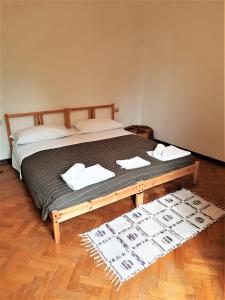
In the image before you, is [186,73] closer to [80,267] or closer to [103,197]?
[103,197]

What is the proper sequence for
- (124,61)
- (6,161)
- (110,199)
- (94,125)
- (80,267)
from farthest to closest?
1. (124,61)
2. (94,125)
3. (6,161)
4. (110,199)
5. (80,267)

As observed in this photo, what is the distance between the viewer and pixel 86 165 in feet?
7.67

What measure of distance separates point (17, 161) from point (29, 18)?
193 centimetres

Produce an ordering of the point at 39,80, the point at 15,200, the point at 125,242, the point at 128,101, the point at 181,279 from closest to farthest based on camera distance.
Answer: the point at 181,279
the point at 125,242
the point at 15,200
the point at 39,80
the point at 128,101


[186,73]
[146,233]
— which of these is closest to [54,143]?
[146,233]

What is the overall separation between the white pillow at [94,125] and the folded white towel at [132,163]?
3.89 ft

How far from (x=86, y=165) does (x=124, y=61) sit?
2.45 metres

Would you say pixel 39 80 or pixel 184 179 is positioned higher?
pixel 39 80

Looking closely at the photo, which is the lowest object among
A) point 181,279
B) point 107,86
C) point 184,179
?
point 181,279

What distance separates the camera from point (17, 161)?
279cm

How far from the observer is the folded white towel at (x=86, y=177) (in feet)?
6.15

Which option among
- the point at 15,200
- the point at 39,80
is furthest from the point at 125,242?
the point at 39,80

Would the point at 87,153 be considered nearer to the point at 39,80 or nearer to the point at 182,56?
the point at 39,80

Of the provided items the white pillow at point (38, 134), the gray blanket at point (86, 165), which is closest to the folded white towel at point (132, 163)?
the gray blanket at point (86, 165)
